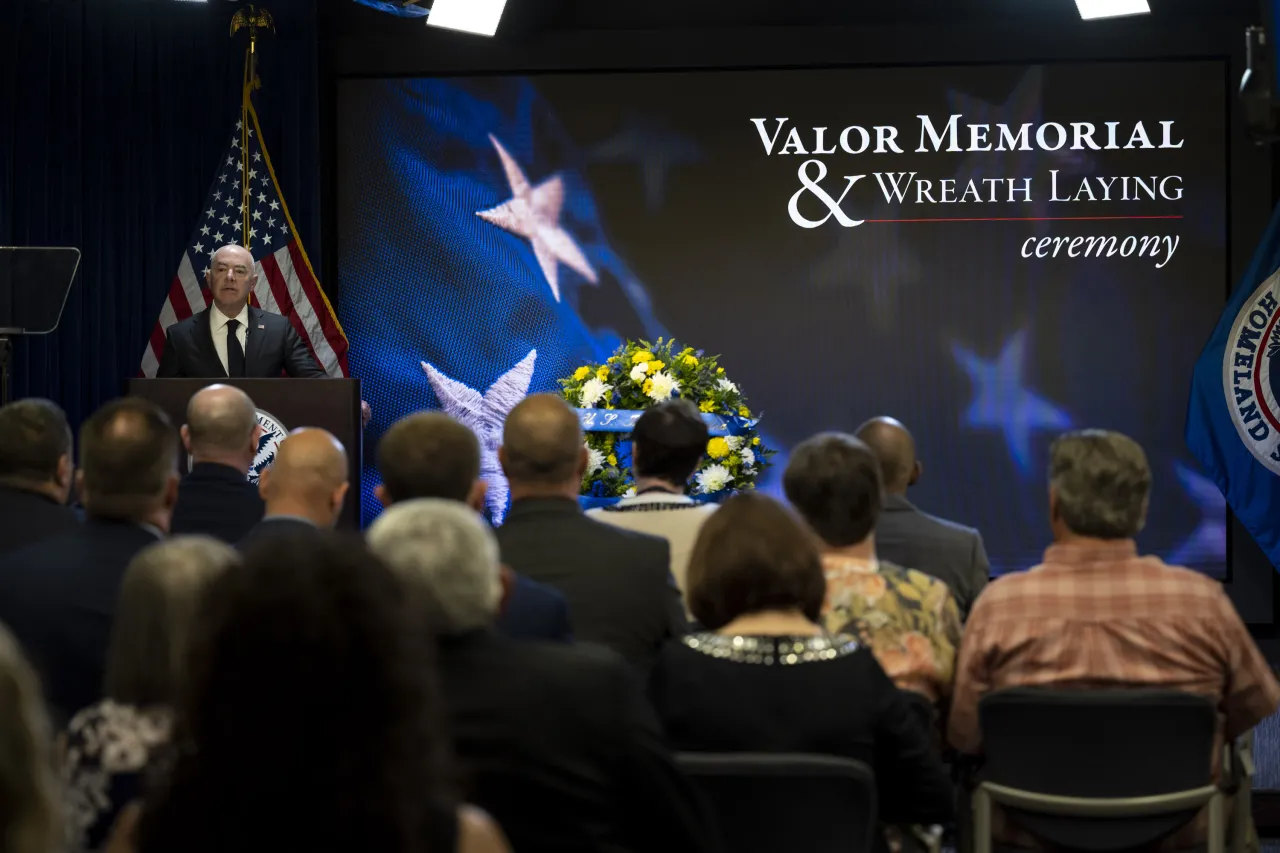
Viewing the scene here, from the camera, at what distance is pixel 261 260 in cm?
712

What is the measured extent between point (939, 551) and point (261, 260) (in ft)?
14.3

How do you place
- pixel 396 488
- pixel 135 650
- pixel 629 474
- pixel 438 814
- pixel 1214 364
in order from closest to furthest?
pixel 438 814
pixel 135 650
pixel 396 488
pixel 629 474
pixel 1214 364

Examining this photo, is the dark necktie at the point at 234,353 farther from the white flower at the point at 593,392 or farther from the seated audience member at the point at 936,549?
the seated audience member at the point at 936,549

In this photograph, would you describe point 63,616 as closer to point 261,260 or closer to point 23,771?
point 23,771

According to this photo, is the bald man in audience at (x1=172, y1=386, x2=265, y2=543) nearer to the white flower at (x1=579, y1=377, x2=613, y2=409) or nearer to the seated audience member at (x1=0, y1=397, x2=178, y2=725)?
the seated audience member at (x1=0, y1=397, x2=178, y2=725)

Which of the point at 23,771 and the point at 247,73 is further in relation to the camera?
the point at 247,73

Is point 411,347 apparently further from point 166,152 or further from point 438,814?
point 438,814

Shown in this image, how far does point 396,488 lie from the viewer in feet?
9.89

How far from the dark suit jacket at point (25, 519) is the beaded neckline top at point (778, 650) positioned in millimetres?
1714

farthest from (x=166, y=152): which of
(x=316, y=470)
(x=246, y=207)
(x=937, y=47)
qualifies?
(x=316, y=470)

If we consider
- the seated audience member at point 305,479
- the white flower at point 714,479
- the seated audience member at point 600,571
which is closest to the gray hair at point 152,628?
the seated audience member at point 600,571

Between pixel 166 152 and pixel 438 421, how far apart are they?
198 inches

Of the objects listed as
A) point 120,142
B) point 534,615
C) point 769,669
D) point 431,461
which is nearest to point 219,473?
point 431,461

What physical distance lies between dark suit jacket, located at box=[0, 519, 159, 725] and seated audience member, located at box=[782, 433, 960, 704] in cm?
131
